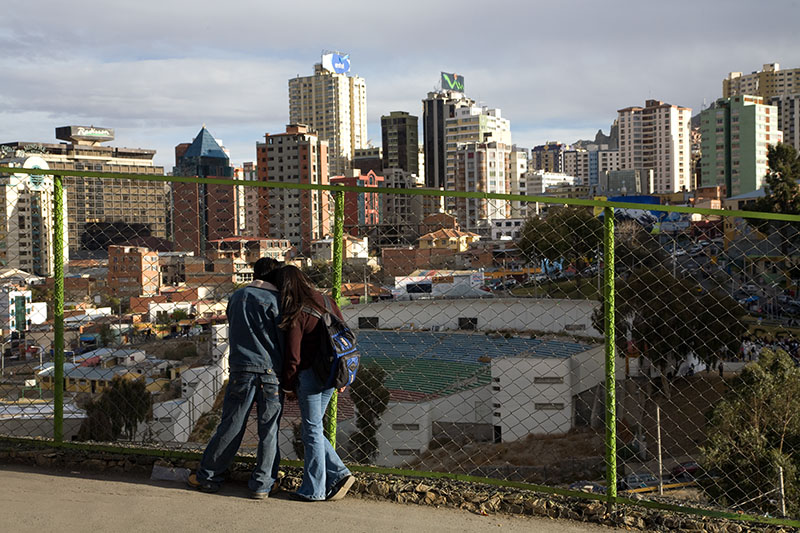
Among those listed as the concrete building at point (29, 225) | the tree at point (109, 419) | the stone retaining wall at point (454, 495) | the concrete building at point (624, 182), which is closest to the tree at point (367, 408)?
the tree at point (109, 419)

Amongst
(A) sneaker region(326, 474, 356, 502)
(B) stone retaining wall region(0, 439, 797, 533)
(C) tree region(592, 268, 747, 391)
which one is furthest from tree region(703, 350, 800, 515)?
(A) sneaker region(326, 474, 356, 502)

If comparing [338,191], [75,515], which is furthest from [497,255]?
[75,515]

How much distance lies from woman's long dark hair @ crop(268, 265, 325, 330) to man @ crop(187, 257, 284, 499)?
0.15 ft

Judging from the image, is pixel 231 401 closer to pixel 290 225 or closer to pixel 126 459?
pixel 126 459

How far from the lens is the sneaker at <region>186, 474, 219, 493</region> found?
11.3ft

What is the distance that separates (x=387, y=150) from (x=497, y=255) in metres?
119

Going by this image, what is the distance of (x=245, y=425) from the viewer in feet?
11.2

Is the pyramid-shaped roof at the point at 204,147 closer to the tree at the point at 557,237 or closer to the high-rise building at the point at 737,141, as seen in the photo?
the high-rise building at the point at 737,141

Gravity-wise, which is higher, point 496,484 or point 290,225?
point 290,225

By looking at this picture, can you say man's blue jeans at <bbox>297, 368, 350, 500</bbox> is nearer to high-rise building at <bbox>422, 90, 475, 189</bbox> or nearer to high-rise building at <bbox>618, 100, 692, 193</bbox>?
high-rise building at <bbox>422, 90, 475, 189</bbox>

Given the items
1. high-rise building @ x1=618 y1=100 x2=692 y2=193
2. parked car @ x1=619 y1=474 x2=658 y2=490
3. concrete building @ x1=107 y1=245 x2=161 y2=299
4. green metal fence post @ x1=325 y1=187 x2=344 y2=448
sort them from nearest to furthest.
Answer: green metal fence post @ x1=325 y1=187 x2=344 y2=448 → parked car @ x1=619 y1=474 x2=658 y2=490 → concrete building @ x1=107 y1=245 x2=161 y2=299 → high-rise building @ x1=618 y1=100 x2=692 y2=193

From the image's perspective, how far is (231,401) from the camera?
3.37m

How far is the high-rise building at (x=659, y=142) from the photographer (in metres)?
124

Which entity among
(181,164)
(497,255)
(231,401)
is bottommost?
(231,401)
